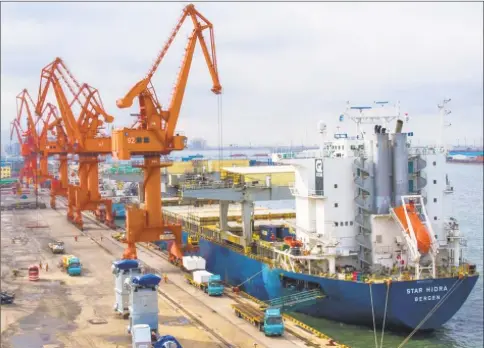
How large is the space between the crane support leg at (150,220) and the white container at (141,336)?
57.3ft

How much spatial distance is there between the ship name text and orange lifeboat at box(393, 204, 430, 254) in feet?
5.51

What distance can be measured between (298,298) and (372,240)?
4.22 m

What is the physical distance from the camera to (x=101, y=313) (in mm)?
30484

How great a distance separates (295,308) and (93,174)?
37.6 metres

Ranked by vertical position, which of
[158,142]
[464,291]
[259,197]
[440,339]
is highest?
[158,142]

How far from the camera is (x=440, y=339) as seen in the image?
95.2ft

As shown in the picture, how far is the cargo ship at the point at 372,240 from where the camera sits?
93.4 ft

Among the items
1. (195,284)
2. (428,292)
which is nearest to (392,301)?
(428,292)

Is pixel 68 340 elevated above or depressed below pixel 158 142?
below

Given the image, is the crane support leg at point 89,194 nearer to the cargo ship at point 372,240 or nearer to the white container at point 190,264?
the white container at point 190,264

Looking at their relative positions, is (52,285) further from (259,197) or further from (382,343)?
(382,343)

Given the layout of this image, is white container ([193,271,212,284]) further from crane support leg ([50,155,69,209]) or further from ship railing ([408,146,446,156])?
crane support leg ([50,155,69,209])

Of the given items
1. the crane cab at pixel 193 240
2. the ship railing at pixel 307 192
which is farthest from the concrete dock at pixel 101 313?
the ship railing at pixel 307 192

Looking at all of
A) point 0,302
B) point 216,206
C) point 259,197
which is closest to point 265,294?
point 259,197
